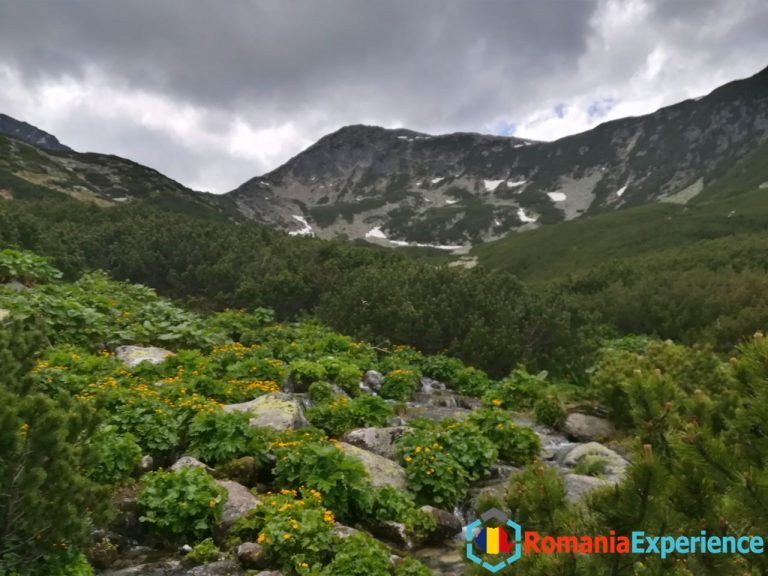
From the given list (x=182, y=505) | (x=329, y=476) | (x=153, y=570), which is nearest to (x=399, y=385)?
(x=329, y=476)

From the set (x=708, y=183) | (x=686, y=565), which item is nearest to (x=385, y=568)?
(x=686, y=565)

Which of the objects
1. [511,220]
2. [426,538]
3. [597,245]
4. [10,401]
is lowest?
[426,538]

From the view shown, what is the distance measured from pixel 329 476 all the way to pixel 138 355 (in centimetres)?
894

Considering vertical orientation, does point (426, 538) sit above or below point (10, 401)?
below

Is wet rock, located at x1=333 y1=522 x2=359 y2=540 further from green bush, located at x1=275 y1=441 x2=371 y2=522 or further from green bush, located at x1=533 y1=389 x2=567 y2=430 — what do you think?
green bush, located at x1=533 y1=389 x2=567 y2=430

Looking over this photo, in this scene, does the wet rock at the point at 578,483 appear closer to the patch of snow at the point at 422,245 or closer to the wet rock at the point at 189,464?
the wet rock at the point at 189,464

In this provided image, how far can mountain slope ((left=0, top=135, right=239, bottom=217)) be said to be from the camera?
8031cm

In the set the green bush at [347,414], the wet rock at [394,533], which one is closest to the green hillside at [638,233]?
the green bush at [347,414]

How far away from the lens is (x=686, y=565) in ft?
11.3

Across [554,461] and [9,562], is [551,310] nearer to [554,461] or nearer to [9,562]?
[554,461]

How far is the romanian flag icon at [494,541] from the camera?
13.1 feet

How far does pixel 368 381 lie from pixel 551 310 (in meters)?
11.1

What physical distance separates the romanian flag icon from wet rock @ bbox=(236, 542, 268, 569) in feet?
10.6

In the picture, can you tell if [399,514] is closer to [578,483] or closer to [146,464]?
[578,483]
